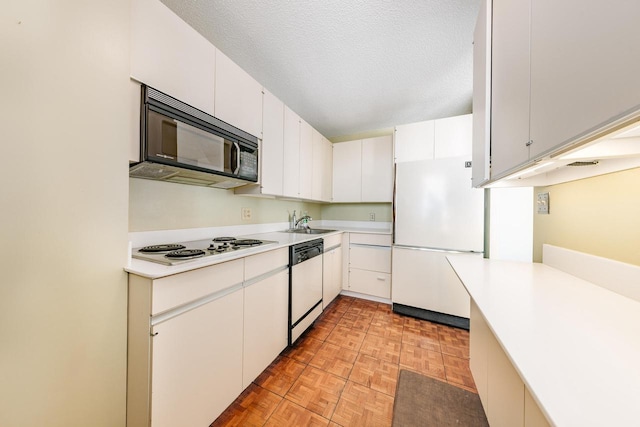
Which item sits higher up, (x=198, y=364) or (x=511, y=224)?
(x=511, y=224)

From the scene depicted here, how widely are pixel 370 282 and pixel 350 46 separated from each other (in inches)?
99.8

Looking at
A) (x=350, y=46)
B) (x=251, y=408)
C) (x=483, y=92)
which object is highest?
(x=350, y=46)

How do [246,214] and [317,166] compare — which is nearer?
[246,214]

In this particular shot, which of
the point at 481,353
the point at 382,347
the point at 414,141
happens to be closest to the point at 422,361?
the point at 382,347

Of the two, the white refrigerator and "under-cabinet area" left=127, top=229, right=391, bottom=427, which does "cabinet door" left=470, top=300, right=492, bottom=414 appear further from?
"under-cabinet area" left=127, top=229, right=391, bottom=427

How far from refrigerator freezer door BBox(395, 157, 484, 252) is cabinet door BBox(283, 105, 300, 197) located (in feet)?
3.96

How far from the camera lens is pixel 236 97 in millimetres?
1596

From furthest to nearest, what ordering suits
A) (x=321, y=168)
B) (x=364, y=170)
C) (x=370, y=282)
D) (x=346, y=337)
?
1. (x=364, y=170)
2. (x=321, y=168)
3. (x=370, y=282)
4. (x=346, y=337)

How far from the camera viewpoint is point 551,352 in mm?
538

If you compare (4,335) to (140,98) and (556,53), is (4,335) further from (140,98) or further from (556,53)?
(556,53)

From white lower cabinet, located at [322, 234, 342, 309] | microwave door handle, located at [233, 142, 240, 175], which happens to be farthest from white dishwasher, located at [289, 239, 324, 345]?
microwave door handle, located at [233, 142, 240, 175]

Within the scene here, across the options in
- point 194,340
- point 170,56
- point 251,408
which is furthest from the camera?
point 251,408

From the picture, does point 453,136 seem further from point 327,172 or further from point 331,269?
point 331,269

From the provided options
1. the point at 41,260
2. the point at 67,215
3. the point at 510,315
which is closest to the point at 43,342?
the point at 41,260
